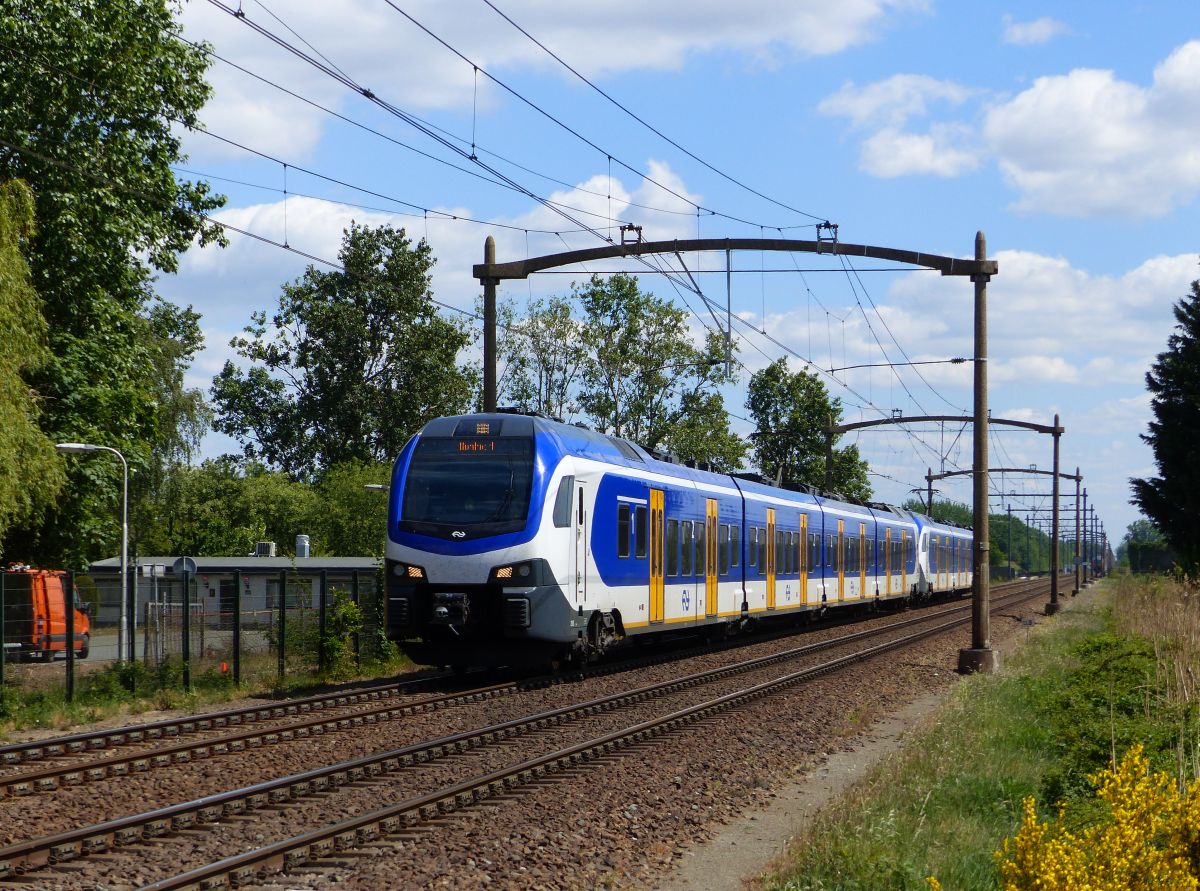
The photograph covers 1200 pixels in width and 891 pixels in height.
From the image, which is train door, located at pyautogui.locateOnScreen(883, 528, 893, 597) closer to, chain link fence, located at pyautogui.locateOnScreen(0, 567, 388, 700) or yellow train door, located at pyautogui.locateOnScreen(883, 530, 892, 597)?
yellow train door, located at pyautogui.locateOnScreen(883, 530, 892, 597)

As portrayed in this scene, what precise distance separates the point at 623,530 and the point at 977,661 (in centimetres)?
638

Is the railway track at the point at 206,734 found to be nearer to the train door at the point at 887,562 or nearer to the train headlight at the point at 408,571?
the train headlight at the point at 408,571

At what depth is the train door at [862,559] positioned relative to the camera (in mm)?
43062

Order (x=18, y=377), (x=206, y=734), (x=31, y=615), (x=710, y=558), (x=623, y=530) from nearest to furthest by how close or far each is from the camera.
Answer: (x=206, y=734) < (x=31, y=615) < (x=623, y=530) < (x=18, y=377) < (x=710, y=558)

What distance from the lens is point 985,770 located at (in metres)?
12.4

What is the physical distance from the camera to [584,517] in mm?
20969

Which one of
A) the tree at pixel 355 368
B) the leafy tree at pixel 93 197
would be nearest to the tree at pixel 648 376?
the tree at pixel 355 368

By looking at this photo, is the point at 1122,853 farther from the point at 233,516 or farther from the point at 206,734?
the point at 233,516

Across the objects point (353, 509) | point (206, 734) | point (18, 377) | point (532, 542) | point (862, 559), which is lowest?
point (206, 734)

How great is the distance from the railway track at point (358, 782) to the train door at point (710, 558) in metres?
7.79

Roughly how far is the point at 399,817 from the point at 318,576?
13257 millimetres

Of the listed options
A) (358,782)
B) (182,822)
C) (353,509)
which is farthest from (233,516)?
(182,822)

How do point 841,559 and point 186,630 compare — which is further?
point 841,559

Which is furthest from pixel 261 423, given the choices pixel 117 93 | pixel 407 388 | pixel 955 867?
pixel 955 867
